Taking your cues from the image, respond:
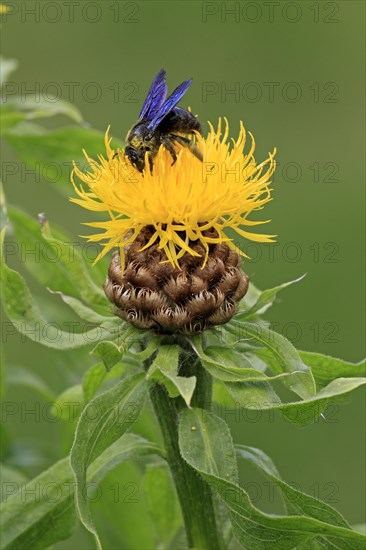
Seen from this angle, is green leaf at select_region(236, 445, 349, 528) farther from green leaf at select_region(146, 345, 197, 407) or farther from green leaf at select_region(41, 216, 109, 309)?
green leaf at select_region(41, 216, 109, 309)

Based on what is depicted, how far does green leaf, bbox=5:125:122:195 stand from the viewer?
2.88 meters

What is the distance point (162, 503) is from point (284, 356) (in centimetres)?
73

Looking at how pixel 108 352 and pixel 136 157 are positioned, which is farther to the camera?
pixel 136 157

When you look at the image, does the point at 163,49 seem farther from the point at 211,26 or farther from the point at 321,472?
the point at 321,472

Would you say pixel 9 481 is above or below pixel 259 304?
below

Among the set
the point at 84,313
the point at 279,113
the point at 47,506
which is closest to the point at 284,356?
the point at 84,313

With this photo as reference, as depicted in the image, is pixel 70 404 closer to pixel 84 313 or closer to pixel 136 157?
pixel 84 313

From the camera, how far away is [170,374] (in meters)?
1.95

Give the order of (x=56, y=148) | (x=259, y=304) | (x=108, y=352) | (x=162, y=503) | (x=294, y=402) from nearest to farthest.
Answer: (x=294, y=402) → (x=108, y=352) → (x=259, y=304) → (x=162, y=503) → (x=56, y=148)

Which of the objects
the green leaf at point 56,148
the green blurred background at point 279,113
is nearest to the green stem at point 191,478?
the green leaf at point 56,148

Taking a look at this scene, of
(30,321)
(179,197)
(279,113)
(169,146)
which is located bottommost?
(30,321)

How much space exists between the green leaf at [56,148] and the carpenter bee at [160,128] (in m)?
0.75

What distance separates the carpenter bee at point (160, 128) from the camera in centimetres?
206

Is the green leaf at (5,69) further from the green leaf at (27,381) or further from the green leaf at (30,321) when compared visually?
the green leaf at (30,321)
